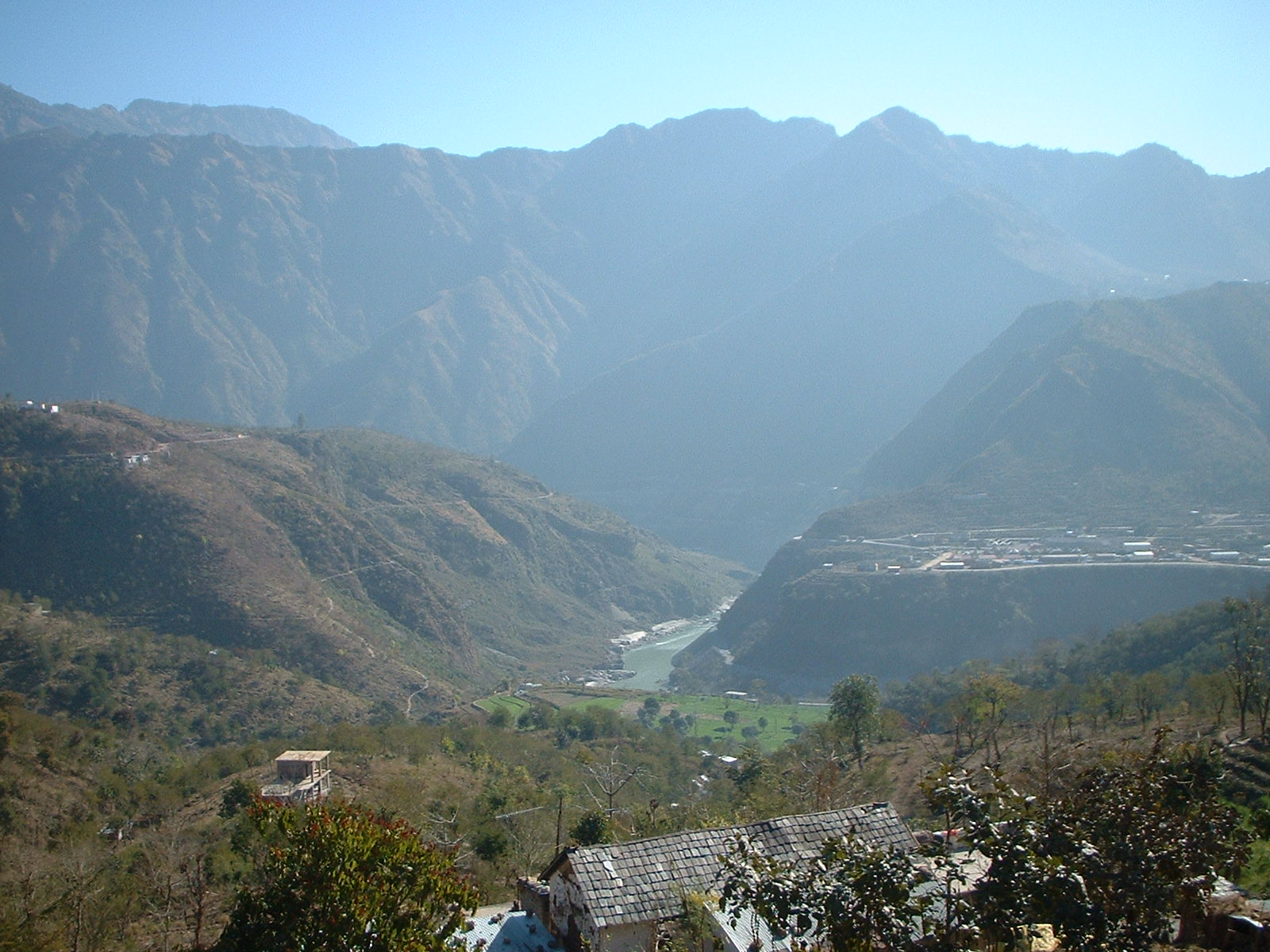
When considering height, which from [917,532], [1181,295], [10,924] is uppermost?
[1181,295]

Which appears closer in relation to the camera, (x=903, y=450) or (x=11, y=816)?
(x=11, y=816)

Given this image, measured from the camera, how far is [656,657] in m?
127

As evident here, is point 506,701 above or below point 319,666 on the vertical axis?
below

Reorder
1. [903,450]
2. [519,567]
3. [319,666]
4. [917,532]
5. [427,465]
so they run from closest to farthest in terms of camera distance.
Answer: [319,666] < [917,532] < [519,567] < [427,465] < [903,450]

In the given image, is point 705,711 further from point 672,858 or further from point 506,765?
point 672,858

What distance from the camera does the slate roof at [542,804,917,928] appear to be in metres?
16.8

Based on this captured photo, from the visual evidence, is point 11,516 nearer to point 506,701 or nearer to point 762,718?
point 506,701

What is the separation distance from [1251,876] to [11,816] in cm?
4246

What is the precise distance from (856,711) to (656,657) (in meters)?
77.7

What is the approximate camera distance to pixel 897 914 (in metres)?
10.5

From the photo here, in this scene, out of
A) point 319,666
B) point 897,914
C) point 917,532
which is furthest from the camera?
point 917,532

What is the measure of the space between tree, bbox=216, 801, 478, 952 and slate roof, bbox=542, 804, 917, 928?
3499 millimetres

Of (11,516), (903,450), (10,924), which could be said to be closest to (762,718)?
(11,516)

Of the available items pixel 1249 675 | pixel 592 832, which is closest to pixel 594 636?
pixel 1249 675
